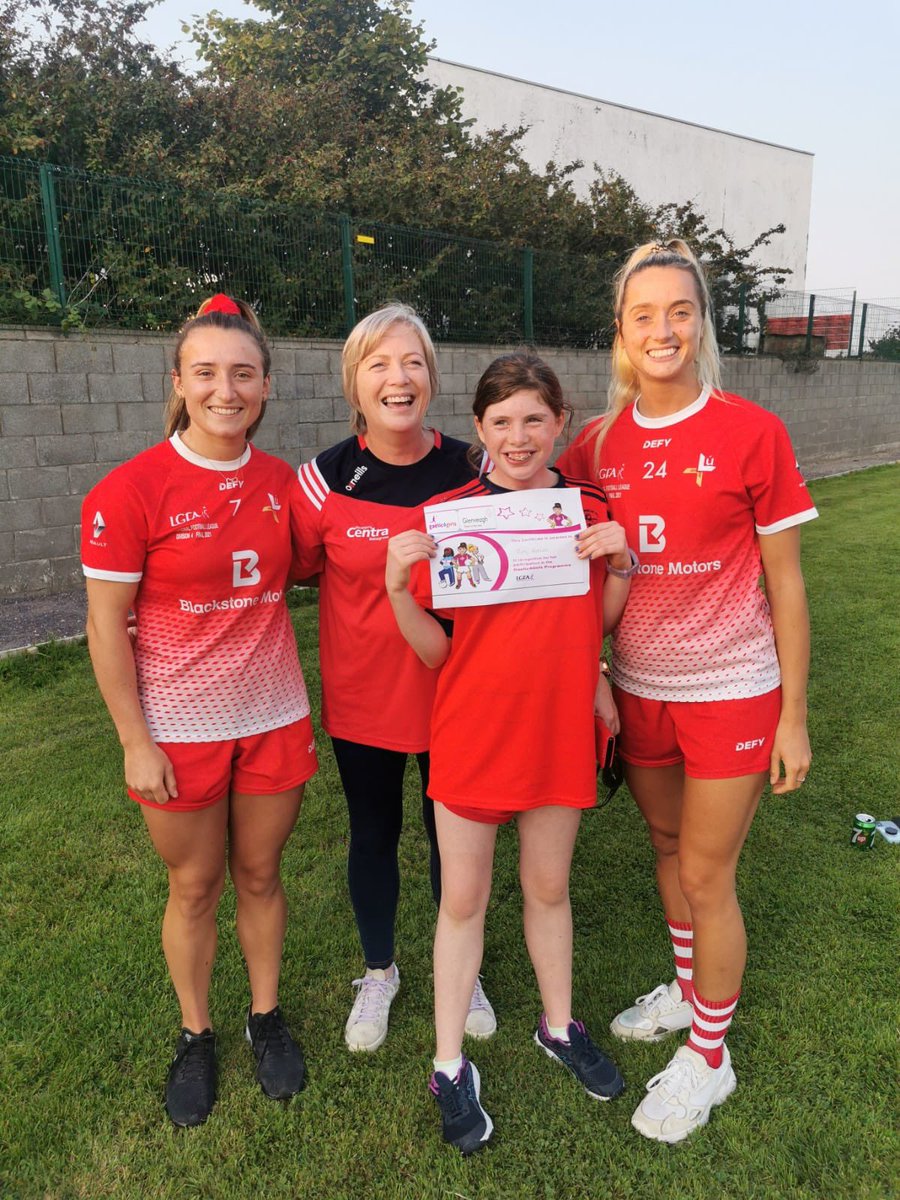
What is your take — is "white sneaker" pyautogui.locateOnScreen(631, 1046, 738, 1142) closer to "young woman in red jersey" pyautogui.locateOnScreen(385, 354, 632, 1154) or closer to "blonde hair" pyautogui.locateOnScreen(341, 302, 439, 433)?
"young woman in red jersey" pyautogui.locateOnScreen(385, 354, 632, 1154)

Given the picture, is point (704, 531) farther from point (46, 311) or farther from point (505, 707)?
point (46, 311)

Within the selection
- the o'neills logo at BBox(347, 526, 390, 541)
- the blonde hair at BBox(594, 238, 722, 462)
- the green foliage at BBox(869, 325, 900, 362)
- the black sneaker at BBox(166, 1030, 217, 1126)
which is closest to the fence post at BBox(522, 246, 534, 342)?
the blonde hair at BBox(594, 238, 722, 462)

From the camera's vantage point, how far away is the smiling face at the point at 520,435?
6.42 ft

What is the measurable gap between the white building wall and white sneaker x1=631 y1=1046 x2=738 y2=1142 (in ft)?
63.1

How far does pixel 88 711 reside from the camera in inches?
191

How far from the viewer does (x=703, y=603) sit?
201 cm

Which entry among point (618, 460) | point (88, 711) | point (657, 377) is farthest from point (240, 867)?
point (88, 711)

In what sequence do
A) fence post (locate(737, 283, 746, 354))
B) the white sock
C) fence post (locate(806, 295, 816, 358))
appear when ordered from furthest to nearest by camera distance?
fence post (locate(806, 295, 816, 358)) < fence post (locate(737, 283, 746, 354)) < the white sock

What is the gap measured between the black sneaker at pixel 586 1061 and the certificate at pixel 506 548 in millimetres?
1288

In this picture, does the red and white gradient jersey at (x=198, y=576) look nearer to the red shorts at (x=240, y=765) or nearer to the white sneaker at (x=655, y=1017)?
the red shorts at (x=240, y=765)

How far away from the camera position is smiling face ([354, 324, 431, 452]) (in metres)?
2.15

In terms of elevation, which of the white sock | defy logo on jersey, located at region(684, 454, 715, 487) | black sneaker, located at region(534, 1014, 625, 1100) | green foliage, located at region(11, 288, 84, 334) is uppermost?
green foliage, located at region(11, 288, 84, 334)

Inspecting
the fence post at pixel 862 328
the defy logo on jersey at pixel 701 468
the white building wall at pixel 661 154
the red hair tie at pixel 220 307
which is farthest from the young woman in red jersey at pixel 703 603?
the fence post at pixel 862 328

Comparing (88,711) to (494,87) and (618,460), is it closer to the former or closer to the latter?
(618,460)
